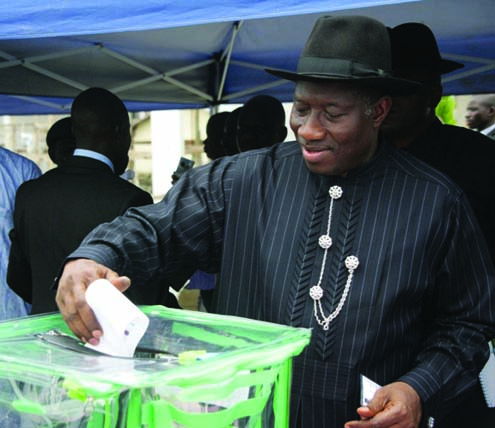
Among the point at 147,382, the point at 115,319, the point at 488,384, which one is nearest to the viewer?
the point at 147,382

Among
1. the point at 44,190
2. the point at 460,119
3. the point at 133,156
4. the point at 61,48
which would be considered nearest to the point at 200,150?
the point at 133,156

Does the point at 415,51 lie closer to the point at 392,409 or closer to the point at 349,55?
the point at 349,55

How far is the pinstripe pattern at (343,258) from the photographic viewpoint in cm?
167

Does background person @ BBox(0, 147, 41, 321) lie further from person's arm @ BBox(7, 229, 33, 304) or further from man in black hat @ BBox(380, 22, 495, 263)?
man in black hat @ BBox(380, 22, 495, 263)

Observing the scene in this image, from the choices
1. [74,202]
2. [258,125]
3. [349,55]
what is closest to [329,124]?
[349,55]

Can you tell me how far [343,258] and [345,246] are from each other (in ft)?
0.09

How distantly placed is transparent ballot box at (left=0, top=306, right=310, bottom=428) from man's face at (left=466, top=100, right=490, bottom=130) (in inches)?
233

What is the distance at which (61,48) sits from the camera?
418cm

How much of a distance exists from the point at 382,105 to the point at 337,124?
16 centimetres

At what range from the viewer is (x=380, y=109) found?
1.75 m

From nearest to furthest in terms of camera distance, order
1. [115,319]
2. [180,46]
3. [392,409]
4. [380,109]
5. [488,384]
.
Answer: [115,319], [392,409], [380,109], [488,384], [180,46]

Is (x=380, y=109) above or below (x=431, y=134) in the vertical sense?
above

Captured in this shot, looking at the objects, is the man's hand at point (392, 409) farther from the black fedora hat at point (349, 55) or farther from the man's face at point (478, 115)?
the man's face at point (478, 115)

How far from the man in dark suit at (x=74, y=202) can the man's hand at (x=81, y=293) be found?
1.16 meters
